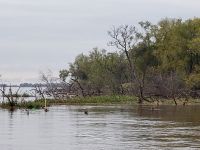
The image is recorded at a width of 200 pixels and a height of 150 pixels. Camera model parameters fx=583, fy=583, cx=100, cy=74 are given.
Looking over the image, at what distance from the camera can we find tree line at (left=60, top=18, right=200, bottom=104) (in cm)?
8562

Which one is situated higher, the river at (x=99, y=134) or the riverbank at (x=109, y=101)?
the riverbank at (x=109, y=101)

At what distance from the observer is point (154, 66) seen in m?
109

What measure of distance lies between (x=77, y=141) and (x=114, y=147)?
3.41 metres

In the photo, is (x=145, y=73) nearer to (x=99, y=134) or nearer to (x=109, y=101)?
(x=109, y=101)

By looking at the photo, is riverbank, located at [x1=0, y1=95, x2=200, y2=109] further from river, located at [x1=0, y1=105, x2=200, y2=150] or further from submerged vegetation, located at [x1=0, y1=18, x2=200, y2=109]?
river, located at [x1=0, y1=105, x2=200, y2=150]

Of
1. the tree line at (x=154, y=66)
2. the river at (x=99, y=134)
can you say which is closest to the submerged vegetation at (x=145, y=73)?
the tree line at (x=154, y=66)

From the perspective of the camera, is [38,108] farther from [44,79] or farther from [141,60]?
[141,60]

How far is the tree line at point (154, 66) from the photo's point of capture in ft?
281

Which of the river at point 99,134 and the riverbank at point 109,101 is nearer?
the river at point 99,134

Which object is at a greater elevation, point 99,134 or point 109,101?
point 109,101

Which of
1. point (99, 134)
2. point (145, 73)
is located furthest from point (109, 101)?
point (99, 134)

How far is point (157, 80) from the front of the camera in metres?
88.4

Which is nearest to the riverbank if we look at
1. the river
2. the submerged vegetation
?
the submerged vegetation

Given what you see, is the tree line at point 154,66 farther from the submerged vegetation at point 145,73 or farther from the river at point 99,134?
the river at point 99,134
